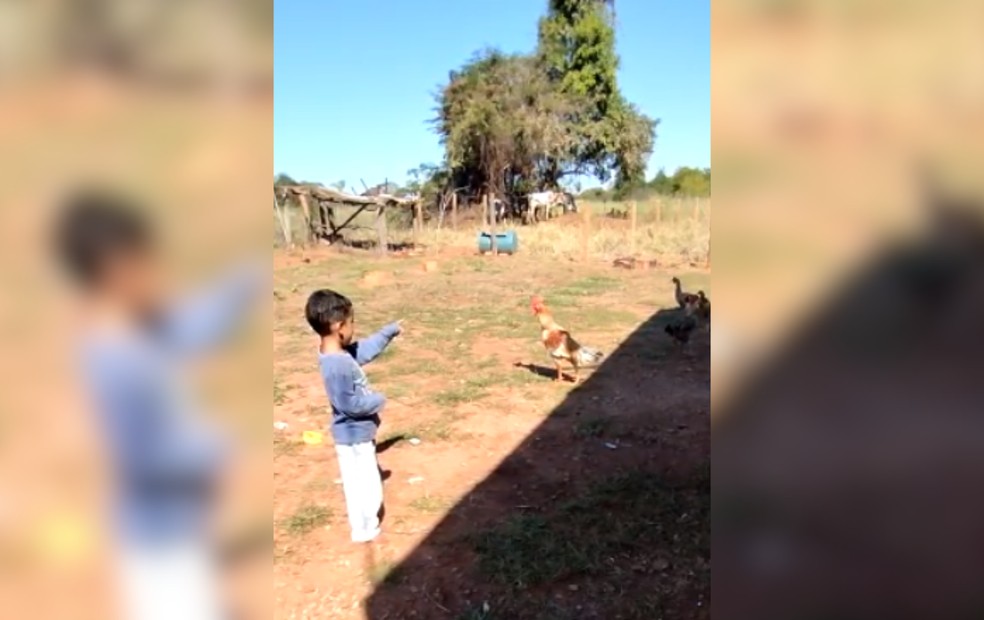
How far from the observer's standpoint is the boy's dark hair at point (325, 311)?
3.63m

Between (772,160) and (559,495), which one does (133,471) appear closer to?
(772,160)

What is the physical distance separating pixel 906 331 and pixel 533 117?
92.9 ft

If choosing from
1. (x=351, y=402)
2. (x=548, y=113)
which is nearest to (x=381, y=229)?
(x=548, y=113)

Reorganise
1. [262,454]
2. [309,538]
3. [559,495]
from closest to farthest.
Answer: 1. [262,454]
2. [309,538]
3. [559,495]

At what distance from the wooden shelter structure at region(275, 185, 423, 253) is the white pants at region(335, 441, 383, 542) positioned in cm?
1593

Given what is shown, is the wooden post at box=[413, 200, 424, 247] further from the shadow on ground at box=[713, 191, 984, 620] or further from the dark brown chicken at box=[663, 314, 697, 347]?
the shadow on ground at box=[713, 191, 984, 620]

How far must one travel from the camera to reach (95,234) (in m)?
0.69

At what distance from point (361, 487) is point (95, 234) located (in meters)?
3.37

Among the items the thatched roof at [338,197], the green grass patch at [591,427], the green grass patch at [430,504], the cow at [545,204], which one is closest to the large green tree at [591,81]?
the cow at [545,204]

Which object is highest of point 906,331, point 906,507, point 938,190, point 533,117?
point 533,117

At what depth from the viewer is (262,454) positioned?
0.78 meters

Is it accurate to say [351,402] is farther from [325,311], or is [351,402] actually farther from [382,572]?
[382,572]

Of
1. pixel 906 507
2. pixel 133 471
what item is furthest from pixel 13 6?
pixel 906 507

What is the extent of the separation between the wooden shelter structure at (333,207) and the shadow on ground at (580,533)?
14.5 m
